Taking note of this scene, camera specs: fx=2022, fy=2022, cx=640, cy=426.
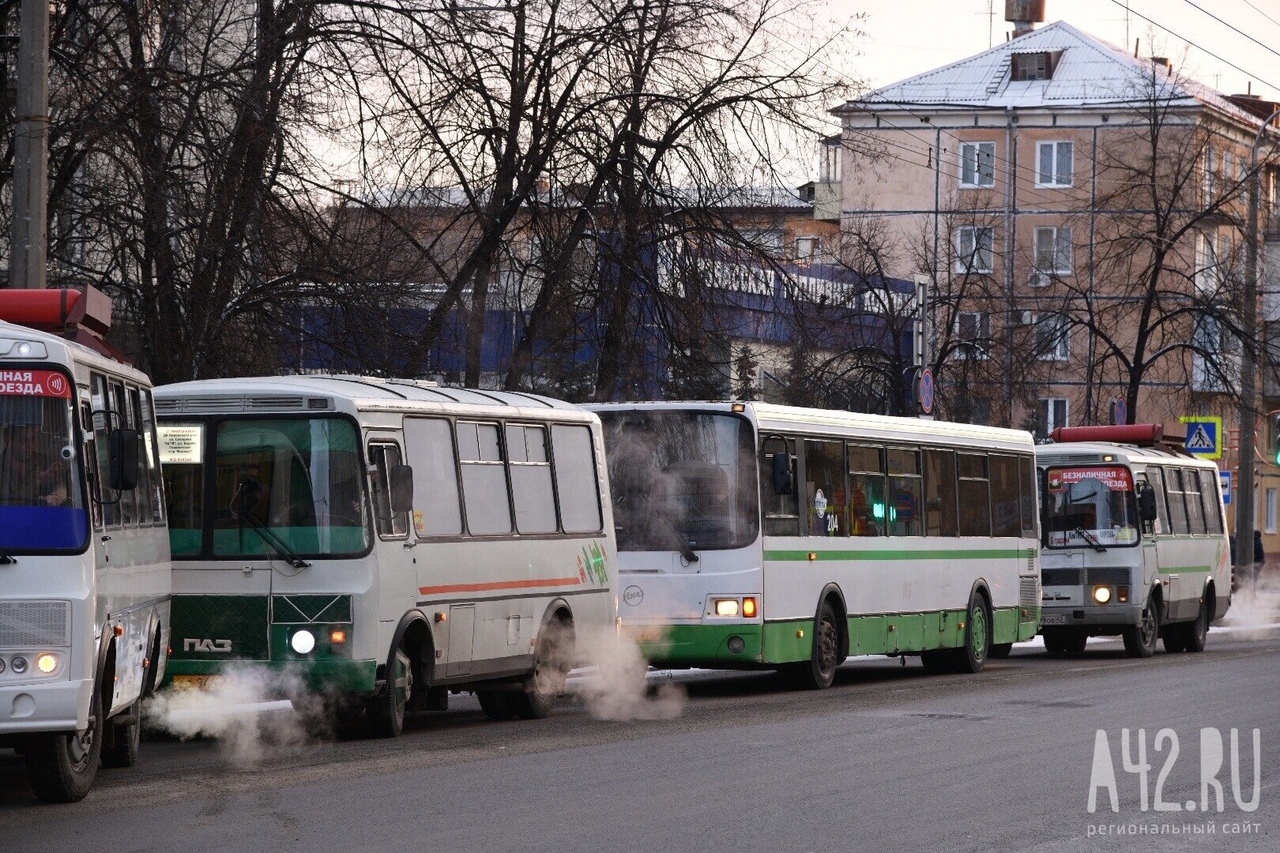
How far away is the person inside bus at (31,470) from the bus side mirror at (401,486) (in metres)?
3.94

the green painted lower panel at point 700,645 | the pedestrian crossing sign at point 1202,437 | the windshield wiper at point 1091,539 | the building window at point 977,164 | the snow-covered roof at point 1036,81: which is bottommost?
the green painted lower panel at point 700,645

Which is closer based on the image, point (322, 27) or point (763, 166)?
point (322, 27)

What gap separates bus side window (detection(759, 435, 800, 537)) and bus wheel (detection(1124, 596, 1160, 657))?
31.2ft

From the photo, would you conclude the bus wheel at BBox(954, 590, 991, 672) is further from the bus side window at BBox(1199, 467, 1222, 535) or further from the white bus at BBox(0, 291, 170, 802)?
the white bus at BBox(0, 291, 170, 802)

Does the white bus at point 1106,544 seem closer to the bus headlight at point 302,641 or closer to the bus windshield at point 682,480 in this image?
the bus windshield at point 682,480

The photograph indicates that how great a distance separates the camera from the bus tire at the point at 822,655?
19.8 m

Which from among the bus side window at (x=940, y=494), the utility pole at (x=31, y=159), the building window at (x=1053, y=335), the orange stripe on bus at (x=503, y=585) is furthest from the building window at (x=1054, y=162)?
the utility pole at (x=31, y=159)

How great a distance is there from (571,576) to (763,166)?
345 inches

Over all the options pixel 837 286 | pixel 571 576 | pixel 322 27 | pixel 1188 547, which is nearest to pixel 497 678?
pixel 571 576

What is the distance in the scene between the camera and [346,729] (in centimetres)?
1529

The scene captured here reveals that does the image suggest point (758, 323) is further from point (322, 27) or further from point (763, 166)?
point (322, 27)

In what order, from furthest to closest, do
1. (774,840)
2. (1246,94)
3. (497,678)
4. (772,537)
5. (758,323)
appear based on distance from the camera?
(1246,94) → (758,323) → (772,537) → (497,678) → (774,840)

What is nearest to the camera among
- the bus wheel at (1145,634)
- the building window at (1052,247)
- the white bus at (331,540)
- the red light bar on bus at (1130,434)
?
the white bus at (331,540)

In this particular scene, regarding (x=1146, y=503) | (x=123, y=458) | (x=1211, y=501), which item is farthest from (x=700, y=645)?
(x=1211, y=501)
